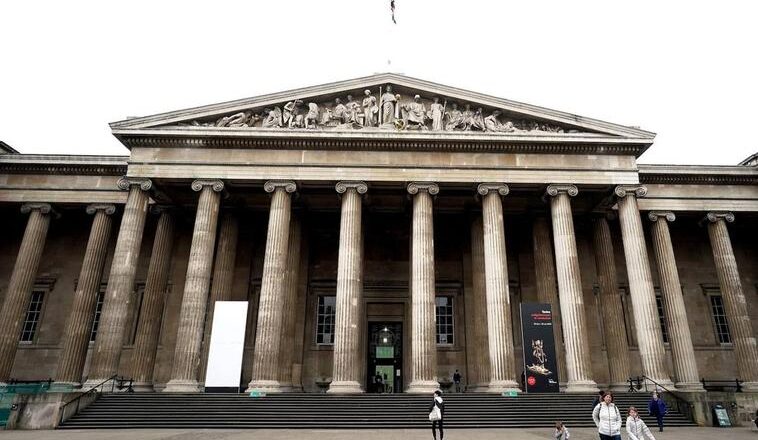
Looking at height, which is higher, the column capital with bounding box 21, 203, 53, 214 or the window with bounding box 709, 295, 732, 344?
the column capital with bounding box 21, 203, 53, 214

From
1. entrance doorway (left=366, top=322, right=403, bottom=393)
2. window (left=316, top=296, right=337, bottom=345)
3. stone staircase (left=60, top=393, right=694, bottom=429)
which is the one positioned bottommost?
stone staircase (left=60, top=393, right=694, bottom=429)

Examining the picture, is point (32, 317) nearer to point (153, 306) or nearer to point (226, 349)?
point (153, 306)

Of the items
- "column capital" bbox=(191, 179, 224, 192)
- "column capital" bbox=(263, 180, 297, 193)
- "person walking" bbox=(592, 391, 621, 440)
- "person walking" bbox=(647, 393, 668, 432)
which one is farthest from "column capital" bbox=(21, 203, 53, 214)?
"person walking" bbox=(647, 393, 668, 432)

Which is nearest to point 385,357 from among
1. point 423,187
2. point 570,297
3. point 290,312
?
point 290,312

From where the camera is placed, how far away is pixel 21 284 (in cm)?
2289

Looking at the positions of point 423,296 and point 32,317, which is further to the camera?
point 32,317

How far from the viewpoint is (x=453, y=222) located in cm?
2691

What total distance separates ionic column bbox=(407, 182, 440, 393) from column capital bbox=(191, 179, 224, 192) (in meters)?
8.07

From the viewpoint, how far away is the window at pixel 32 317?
2547 centimetres

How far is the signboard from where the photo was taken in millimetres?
17969

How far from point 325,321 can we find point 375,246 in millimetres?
4748

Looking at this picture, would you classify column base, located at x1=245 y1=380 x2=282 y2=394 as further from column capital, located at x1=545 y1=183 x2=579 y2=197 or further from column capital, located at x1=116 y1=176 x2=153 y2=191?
column capital, located at x1=545 y1=183 x2=579 y2=197

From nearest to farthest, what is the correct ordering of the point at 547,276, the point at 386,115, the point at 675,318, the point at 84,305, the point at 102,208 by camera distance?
the point at 84,305 → the point at 675,318 → the point at 386,115 → the point at 547,276 → the point at 102,208

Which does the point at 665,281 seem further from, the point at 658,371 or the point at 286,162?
the point at 286,162
